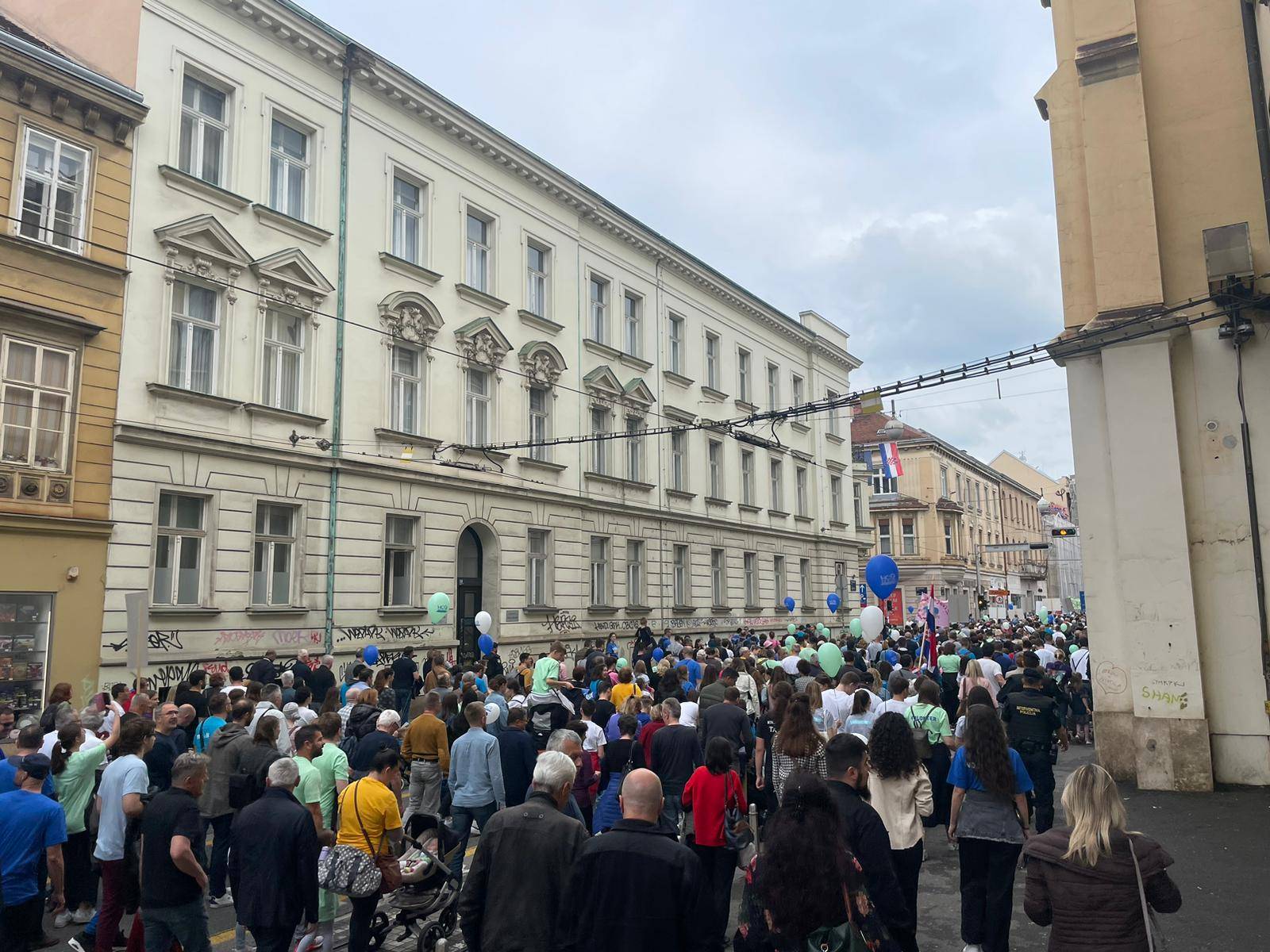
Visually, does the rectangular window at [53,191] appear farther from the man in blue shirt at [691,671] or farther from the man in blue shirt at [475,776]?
the man in blue shirt at [691,671]

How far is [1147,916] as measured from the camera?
13.5 ft

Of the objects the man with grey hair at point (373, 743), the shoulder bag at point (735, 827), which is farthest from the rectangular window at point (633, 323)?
the shoulder bag at point (735, 827)

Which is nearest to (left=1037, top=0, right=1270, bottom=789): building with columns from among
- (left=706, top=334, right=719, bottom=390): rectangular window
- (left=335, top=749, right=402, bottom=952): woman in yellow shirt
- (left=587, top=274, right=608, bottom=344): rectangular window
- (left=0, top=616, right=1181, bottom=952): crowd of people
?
(left=0, top=616, right=1181, bottom=952): crowd of people

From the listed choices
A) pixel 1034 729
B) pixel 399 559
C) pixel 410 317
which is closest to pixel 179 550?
pixel 399 559

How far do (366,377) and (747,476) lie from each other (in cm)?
1951

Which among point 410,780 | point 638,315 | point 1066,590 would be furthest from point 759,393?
point 1066,590

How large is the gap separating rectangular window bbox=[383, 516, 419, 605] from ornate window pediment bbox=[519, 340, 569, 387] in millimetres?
5750

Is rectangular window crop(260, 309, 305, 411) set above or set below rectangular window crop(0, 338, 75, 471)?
above

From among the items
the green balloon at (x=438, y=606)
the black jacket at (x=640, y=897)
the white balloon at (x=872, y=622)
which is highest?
the green balloon at (x=438, y=606)

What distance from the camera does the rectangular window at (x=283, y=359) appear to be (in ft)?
60.8

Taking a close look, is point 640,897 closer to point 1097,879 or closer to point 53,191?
point 1097,879

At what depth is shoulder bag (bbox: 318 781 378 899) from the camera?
20.2 feet

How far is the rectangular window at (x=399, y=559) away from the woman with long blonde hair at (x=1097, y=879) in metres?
17.9

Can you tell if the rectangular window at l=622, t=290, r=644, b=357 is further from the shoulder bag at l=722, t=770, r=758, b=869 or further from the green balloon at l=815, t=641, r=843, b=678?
the shoulder bag at l=722, t=770, r=758, b=869
